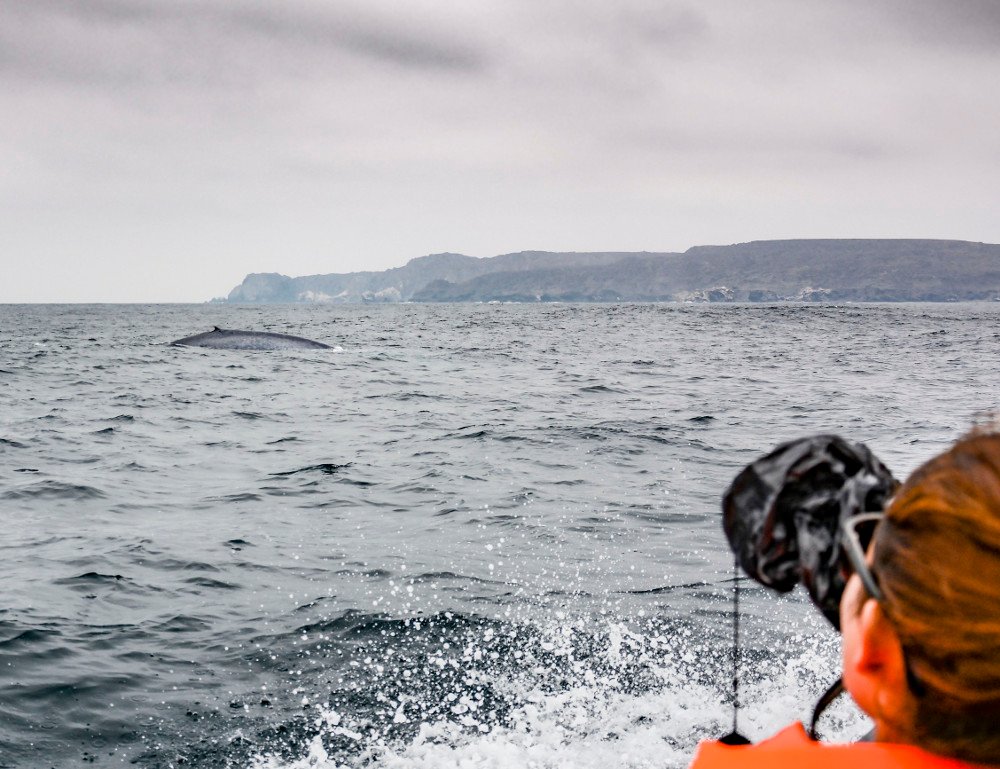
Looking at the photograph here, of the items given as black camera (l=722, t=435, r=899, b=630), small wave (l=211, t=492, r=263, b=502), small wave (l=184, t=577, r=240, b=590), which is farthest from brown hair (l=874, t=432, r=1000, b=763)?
small wave (l=211, t=492, r=263, b=502)

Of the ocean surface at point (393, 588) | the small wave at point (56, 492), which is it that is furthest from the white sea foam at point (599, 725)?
Answer: the small wave at point (56, 492)

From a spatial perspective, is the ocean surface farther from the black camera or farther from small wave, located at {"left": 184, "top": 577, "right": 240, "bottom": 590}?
the black camera

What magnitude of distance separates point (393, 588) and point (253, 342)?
3832 cm

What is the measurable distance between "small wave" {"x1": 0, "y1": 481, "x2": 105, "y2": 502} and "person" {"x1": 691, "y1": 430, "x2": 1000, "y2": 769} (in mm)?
13358

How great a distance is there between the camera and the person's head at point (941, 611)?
56.9 inches

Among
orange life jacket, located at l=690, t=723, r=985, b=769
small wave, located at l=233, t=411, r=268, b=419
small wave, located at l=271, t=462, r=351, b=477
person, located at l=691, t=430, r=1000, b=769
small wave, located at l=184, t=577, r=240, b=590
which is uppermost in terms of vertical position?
person, located at l=691, t=430, r=1000, b=769

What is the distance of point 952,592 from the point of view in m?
1.46

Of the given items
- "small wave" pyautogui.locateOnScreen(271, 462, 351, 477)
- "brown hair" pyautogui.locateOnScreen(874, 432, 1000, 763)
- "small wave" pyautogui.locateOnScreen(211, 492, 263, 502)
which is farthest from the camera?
"small wave" pyautogui.locateOnScreen(271, 462, 351, 477)

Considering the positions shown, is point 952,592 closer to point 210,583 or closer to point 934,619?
point 934,619

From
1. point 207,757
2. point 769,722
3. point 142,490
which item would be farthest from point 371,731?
point 142,490

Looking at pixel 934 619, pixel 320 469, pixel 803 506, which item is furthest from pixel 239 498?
pixel 934 619

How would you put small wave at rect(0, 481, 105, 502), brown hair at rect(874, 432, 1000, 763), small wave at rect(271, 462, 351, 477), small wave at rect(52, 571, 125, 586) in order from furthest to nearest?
small wave at rect(271, 462, 351, 477), small wave at rect(0, 481, 105, 502), small wave at rect(52, 571, 125, 586), brown hair at rect(874, 432, 1000, 763)

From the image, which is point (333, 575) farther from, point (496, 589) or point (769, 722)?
point (769, 722)

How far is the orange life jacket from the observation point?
5.27 ft
